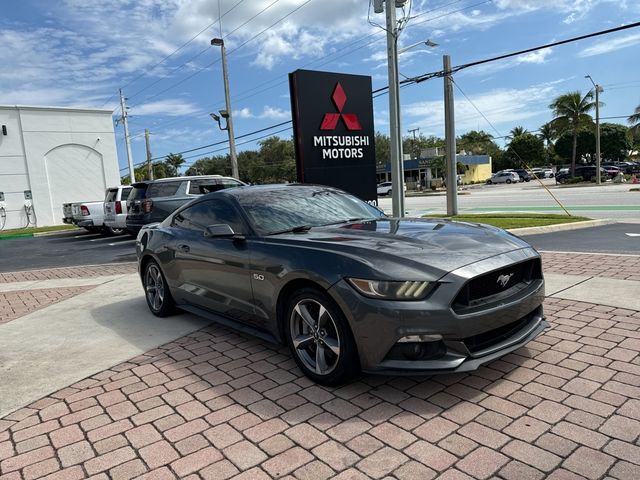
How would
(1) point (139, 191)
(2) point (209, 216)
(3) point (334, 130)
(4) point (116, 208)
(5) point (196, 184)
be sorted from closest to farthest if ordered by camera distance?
(2) point (209, 216) → (3) point (334, 130) → (1) point (139, 191) → (5) point (196, 184) → (4) point (116, 208)

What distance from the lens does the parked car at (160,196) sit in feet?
38.0

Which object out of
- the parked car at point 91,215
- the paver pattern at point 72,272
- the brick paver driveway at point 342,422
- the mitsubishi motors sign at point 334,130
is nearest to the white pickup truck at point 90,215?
the parked car at point 91,215

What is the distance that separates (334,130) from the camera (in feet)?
34.7

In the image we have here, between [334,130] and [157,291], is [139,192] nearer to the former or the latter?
[334,130]

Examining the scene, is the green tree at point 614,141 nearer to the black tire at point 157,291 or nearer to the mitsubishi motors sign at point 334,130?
the mitsubishi motors sign at point 334,130

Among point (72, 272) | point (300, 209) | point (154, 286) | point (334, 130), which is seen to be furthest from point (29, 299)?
point (334, 130)

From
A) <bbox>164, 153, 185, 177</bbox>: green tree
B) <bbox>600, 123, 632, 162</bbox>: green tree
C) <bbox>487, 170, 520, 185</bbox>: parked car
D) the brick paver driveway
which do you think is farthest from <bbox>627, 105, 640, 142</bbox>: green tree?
<bbox>164, 153, 185, 177</bbox>: green tree

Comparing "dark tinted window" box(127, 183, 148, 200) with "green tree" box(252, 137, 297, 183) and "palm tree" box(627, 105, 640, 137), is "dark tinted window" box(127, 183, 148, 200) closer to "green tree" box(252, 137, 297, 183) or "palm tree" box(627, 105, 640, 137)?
"palm tree" box(627, 105, 640, 137)

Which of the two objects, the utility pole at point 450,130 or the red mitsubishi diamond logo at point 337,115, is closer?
the red mitsubishi diamond logo at point 337,115

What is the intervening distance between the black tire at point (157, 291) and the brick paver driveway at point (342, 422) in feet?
→ 4.67

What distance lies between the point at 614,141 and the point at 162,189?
7855cm

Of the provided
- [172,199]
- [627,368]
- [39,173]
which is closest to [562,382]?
[627,368]

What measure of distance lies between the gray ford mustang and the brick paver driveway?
288mm

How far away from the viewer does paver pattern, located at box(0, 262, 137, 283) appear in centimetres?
917
